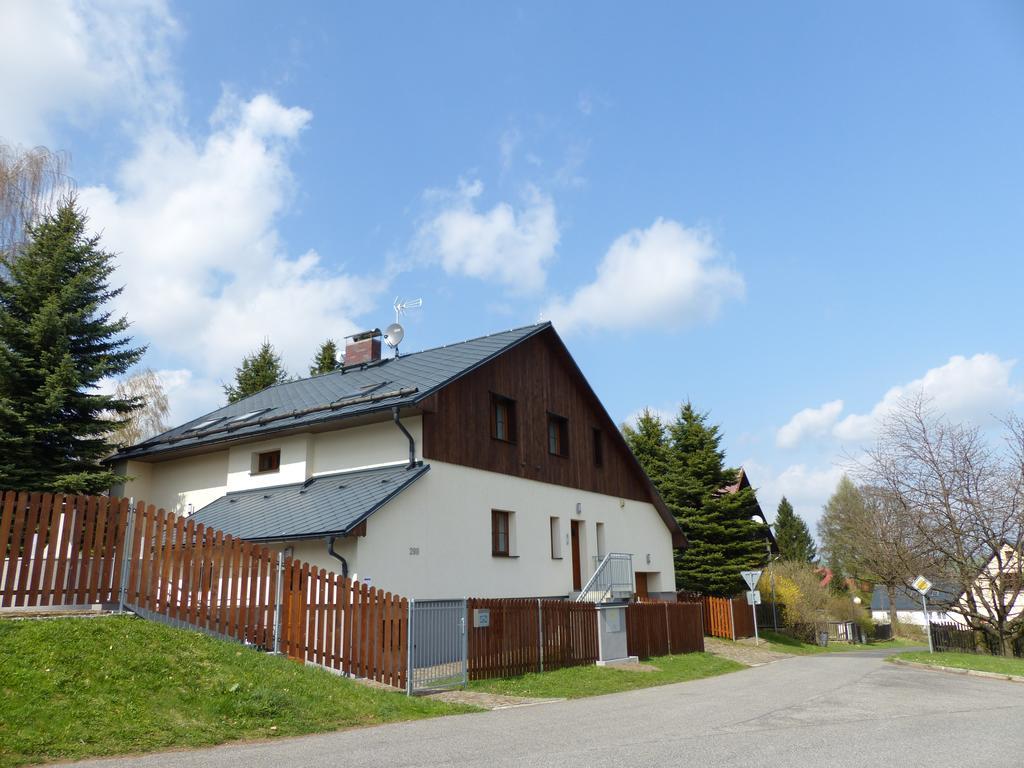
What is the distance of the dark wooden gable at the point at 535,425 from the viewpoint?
18594 mm

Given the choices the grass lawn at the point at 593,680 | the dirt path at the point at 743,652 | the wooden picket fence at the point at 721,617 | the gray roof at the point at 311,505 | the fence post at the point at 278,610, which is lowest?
the dirt path at the point at 743,652

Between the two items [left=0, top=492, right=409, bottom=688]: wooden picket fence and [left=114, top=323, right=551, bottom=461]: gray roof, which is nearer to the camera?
Result: [left=0, top=492, right=409, bottom=688]: wooden picket fence

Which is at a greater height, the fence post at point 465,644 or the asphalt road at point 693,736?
the fence post at point 465,644

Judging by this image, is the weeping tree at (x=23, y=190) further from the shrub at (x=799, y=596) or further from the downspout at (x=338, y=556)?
the shrub at (x=799, y=596)

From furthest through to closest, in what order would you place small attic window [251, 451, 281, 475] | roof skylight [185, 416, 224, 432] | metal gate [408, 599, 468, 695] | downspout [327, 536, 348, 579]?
1. roof skylight [185, 416, 224, 432]
2. small attic window [251, 451, 281, 475]
3. downspout [327, 536, 348, 579]
4. metal gate [408, 599, 468, 695]

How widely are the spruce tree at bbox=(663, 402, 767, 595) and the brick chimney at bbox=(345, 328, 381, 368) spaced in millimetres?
16623

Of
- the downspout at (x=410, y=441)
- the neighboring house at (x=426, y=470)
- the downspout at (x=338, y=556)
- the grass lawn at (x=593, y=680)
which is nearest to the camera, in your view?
Answer: the grass lawn at (x=593, y=680)

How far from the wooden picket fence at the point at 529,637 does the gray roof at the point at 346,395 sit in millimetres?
5007

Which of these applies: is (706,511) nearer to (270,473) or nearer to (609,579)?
(609,579)

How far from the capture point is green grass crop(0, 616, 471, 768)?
7543 millimetres

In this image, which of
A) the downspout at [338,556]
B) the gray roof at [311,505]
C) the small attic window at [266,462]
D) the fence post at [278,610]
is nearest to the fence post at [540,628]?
the gray roof at [311,505]

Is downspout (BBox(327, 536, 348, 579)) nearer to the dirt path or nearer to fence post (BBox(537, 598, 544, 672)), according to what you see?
fence post (BBox(537, 598, 544, 672))

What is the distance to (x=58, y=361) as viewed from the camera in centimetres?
2053

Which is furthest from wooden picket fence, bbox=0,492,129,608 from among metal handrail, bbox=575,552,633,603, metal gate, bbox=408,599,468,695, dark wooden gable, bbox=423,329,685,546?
metal handrail, bbox=575,552,633,603
